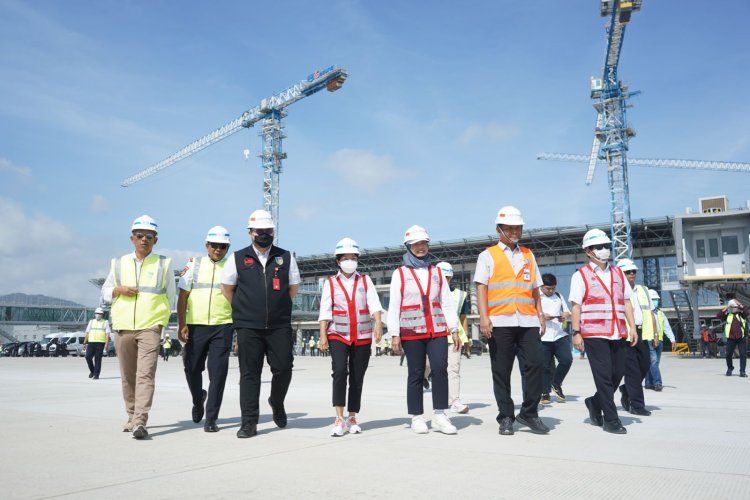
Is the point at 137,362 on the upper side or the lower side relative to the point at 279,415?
upper

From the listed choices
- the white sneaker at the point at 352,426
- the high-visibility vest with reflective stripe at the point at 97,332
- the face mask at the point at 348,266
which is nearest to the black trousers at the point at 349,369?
the white sneaker at the point at 352,426

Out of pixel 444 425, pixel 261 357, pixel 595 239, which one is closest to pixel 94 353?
pixel 261 357

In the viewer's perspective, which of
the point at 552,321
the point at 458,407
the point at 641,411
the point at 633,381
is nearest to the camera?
the point at 641,411

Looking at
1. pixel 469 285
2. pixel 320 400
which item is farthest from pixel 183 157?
pixel 320 400

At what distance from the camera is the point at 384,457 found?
4.40m

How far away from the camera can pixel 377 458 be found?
437 cm

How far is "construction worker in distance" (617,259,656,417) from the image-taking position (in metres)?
6.92

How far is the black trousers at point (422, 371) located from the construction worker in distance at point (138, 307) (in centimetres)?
239

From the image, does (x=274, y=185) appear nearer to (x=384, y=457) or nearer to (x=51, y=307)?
(x=51, y=307)

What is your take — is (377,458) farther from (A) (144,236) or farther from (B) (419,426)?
(A) (144,236)

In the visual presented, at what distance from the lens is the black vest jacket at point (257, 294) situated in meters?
5.84

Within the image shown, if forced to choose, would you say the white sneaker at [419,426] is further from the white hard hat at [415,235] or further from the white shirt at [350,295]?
the white hard hat at [415,235]

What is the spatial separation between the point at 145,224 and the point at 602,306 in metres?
4.58

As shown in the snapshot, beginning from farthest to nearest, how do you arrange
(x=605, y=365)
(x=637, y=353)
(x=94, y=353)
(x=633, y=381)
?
(x=94, y=353) < (x=637, y=353) < (x=633, y=381) < (x=605, y=365)
